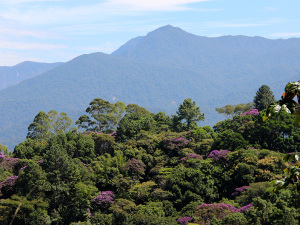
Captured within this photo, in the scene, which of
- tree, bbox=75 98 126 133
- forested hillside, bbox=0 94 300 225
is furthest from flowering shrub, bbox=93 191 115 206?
tree, bbox=75 98 126 133

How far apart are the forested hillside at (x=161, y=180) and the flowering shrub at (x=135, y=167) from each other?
0.32 ft

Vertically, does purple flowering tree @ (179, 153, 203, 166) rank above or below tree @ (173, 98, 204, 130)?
below

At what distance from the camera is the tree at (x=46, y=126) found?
5509 centimetres

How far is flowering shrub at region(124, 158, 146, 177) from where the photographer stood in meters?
34.3

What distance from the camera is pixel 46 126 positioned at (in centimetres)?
5647

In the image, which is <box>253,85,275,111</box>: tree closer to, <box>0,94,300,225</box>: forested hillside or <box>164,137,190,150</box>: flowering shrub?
<box>0,94,300,225</box>: forested hillside

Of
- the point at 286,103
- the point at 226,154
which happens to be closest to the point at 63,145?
the point at 226,154

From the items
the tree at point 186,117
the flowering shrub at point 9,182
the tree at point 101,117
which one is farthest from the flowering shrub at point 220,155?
the tree at point 101,117

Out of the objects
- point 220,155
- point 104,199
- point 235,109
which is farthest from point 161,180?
point 235,109

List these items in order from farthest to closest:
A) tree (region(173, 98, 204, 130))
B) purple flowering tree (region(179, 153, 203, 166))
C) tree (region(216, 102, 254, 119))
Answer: tree (region(216, 102, 254, 119)), tree (region(173, 98, 204, 130)), purple flowering tree (region(179, 153, 203, 166))

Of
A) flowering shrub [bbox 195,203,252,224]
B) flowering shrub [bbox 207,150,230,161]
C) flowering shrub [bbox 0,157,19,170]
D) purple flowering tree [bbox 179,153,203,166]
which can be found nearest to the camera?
flowering shrub [bbox 195,203,252,224]

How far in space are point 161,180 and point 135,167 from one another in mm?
3406

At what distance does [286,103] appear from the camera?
10.2 feet

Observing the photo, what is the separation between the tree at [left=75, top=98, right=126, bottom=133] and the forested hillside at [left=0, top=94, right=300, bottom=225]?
58.1 feet
